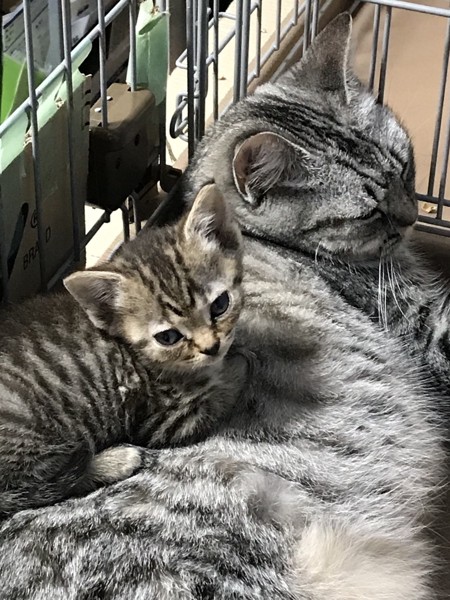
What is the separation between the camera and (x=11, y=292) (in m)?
1.67

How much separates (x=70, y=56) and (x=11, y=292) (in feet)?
1.35

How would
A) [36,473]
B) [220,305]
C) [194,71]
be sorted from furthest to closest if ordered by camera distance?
[194,71]
[220,305]
[36,473]

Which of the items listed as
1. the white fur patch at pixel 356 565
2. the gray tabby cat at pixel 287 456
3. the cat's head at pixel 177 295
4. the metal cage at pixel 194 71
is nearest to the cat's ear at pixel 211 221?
the cat's head at pixel 177 295

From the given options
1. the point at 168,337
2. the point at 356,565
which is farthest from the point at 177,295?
the point at 356,565

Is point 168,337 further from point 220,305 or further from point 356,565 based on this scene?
point 356,565

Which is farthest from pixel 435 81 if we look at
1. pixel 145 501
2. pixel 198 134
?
pixel 145 501

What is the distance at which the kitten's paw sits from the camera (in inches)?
56.6

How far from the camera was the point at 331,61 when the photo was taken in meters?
1.79

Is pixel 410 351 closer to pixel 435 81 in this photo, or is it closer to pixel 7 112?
pixel 7 112

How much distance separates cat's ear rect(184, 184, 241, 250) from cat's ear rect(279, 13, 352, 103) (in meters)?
0.39

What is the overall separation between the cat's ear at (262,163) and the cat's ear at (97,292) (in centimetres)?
33

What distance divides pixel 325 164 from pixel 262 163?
0.13 meters

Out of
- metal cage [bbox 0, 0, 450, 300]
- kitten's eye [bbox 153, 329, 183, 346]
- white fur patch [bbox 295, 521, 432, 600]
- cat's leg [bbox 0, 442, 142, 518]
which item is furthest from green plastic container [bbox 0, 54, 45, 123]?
white fur patch [bbox 295, 521, 432, 600]

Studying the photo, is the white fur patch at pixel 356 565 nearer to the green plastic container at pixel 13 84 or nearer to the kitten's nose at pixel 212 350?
the kitten's nose at pixel 212 350
